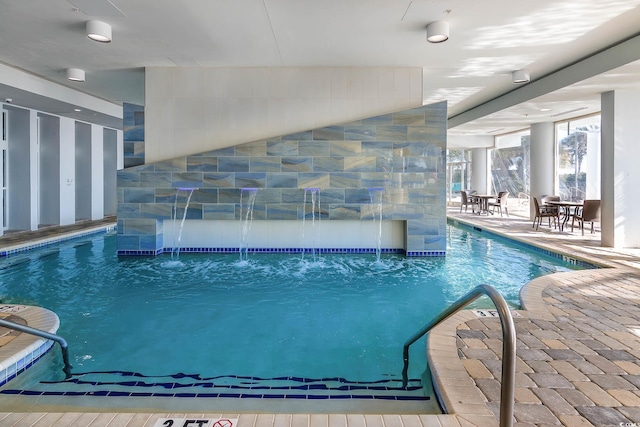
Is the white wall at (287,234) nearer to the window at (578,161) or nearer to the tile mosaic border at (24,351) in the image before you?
the tile mosaic border at (24,351)

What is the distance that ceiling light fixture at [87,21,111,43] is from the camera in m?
4.90

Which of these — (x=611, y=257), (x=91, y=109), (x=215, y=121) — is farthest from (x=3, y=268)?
(x=611, y=257)

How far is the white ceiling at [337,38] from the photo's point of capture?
4.54 metres

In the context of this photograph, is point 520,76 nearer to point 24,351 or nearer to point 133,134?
point 133,134

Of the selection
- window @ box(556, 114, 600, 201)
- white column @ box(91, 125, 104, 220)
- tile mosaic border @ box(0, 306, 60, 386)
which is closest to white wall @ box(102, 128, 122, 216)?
white column @ box(91, 125, 104, 220)

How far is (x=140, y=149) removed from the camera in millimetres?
7031

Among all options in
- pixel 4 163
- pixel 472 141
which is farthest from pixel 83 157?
pixel 472 141

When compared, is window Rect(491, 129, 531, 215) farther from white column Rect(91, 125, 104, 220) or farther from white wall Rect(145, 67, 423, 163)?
white column Rect(91, 125, 104, 220)

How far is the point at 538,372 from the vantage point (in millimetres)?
2373

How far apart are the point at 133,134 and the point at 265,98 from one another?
234cm

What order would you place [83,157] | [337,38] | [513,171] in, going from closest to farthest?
[337,38] → [83,157] → [513,171]

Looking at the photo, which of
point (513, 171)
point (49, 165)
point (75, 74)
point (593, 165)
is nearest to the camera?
point (75, 74)

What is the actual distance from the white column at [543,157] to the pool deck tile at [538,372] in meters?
8.05

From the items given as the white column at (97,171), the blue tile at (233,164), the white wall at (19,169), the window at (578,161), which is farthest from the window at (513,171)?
the white wall at (19,169)
